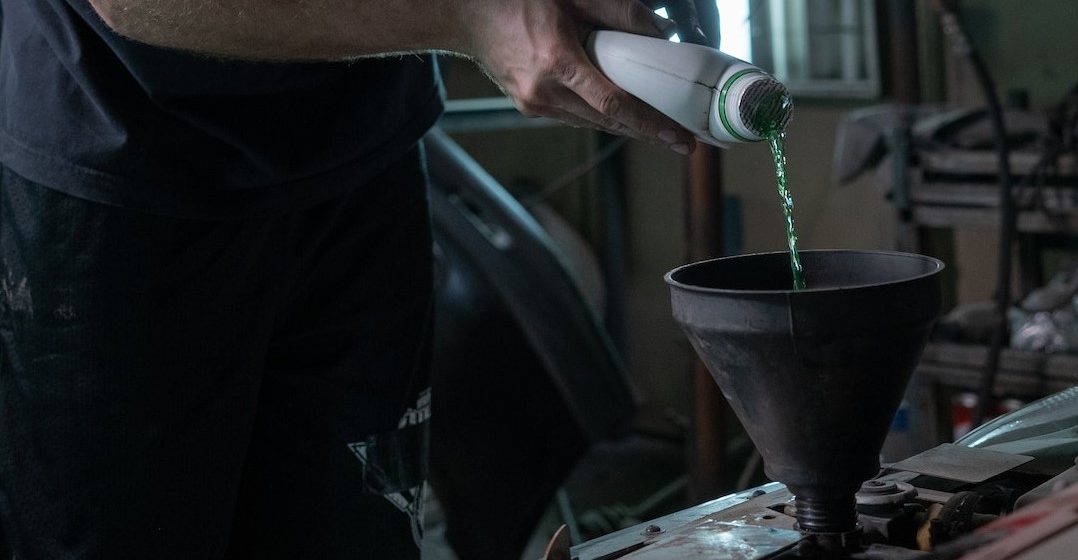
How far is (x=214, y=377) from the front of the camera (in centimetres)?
126

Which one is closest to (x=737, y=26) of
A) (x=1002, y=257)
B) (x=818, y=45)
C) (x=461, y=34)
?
(x=1002, y=257)

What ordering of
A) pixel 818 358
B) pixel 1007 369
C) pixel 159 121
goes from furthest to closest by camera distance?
1. pixel 1007 369
2. pixel 159 121
3. pixel 818 358

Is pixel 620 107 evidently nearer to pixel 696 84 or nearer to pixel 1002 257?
pixel 696 84

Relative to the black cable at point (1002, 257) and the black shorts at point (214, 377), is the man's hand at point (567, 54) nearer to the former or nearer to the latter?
the black shorts at point (214, 377)

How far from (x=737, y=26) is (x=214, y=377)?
42.4 inches

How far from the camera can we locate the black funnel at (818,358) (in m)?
0.87

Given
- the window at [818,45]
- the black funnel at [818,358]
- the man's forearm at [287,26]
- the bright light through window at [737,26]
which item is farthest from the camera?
the window at [818,45]

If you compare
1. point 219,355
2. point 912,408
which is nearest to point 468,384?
point 912,408

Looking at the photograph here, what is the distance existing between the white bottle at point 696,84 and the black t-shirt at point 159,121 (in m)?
0.40

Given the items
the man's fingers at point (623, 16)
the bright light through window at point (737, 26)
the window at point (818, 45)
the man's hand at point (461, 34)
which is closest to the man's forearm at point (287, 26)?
the man's hand at point (461, 34)

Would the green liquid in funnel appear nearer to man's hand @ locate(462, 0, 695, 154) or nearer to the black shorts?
man's hand @ locate(462, 0, 695, 154)

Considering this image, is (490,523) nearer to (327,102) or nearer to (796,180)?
(327,102)

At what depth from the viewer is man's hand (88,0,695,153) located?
0.96 metres

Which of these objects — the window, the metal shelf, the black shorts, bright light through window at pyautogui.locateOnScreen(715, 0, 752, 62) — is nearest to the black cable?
the metal shelf
